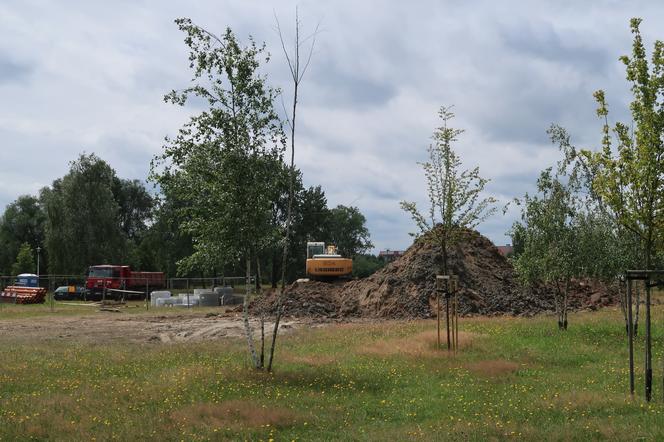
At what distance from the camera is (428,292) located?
3388 cm

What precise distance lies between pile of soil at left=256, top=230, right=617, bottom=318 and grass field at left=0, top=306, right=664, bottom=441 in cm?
1268

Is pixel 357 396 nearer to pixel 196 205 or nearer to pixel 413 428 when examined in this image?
pixel 413 428

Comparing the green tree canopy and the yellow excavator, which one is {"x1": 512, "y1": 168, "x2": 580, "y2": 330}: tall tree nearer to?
the green tree canopy

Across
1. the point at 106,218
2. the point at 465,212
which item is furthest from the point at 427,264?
the point at 106,218

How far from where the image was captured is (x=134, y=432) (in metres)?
9.56

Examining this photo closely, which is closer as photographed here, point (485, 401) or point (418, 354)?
point (485, 401)

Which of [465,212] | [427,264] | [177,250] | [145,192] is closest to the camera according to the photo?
[465,212]

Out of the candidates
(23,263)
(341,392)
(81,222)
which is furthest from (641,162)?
(23,263)

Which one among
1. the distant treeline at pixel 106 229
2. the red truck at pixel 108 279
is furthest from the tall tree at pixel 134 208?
the red truck at pixel 108 279

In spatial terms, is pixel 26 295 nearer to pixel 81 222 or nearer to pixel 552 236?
pixel 81 222

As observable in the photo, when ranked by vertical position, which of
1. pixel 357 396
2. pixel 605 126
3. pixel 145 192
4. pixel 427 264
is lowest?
pixel 357 396

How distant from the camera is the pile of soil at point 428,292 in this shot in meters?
33.2

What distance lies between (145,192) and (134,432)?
316 feet

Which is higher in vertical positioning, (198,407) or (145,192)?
(145,192)
